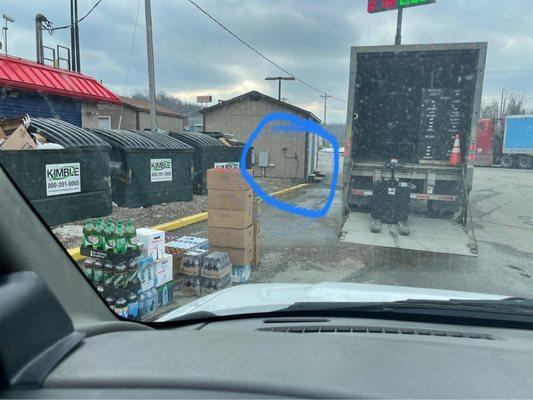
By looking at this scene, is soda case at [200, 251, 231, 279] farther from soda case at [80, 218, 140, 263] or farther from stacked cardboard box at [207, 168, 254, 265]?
soda case at [80, 218, 140, 263]

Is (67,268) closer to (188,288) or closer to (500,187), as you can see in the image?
(188,288)

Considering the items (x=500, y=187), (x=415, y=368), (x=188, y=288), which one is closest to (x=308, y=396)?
(x=415, y=368)

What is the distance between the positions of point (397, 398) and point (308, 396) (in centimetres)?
22

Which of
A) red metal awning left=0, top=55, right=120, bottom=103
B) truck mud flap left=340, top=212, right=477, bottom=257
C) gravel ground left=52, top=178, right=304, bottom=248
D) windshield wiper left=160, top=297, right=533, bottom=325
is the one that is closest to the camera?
windshield wiper left=160, top=297, right=533, bottom=325

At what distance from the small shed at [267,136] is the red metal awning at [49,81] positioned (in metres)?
5.09

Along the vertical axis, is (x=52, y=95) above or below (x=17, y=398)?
above

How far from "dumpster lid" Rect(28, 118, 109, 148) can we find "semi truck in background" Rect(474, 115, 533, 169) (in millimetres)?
27475

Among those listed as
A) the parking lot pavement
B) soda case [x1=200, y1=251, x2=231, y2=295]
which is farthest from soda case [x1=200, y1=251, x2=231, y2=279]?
the parking lot pavement

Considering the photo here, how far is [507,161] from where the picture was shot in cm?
3183

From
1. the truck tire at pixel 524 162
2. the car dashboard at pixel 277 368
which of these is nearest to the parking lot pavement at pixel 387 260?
the car dashboard at pixel 277 368

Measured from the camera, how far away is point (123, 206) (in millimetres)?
9211

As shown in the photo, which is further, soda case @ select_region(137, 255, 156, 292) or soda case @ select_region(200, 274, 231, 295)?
soda case @ select_region(200, 274, 231, 295)

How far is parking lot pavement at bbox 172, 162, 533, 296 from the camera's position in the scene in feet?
18.3

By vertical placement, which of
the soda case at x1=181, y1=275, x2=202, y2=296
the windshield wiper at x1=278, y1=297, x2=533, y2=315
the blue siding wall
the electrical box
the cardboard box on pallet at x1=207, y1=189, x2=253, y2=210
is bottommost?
the soda case at x1=181, y1=275, x2=202, y2=296
